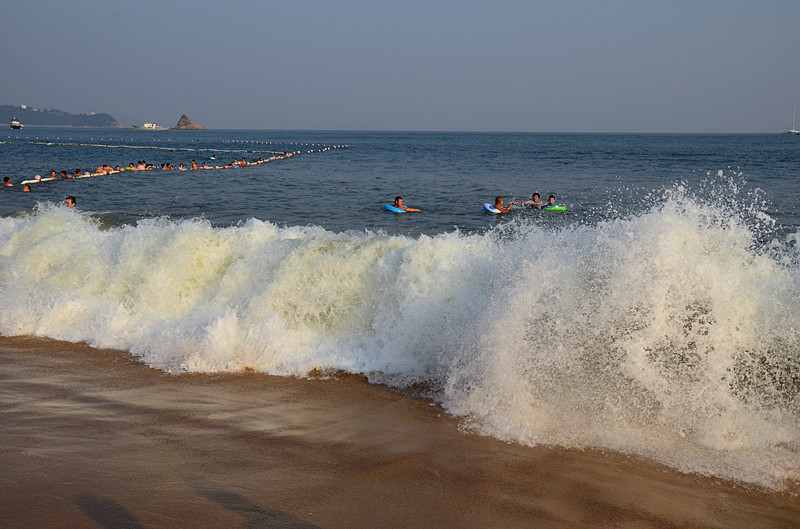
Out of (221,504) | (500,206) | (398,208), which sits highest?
(500,206)

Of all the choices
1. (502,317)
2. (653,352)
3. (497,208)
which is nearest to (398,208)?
(497,208)

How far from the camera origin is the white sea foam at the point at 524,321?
4.65 meters

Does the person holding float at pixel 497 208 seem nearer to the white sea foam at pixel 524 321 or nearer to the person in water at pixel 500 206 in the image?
the person in water at pixel 500 206

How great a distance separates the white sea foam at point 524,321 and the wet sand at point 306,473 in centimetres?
38

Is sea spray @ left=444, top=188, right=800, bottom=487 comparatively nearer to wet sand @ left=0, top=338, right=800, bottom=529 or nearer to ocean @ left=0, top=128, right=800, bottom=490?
ocean @ left=0, top=128, right=800, bottom=490

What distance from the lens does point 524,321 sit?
548 cm

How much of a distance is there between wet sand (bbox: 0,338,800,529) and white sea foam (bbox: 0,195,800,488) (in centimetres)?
38

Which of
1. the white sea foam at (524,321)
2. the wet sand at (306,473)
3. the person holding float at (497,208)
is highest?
the person holding float at (497,208)

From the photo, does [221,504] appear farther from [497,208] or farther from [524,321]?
[497,208]

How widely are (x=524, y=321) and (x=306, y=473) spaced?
251 cm

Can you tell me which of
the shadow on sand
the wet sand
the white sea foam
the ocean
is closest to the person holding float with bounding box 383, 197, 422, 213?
the ocean

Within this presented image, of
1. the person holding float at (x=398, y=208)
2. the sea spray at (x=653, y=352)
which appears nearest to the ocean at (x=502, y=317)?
the sea spray at (x=653, y=352)

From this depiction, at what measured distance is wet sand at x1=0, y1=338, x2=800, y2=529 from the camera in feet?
11.3

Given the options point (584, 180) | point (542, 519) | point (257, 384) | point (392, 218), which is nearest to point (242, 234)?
point (257, 384)
